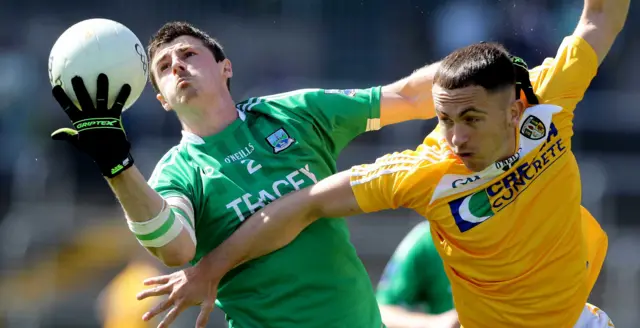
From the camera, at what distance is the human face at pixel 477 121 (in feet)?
10.8

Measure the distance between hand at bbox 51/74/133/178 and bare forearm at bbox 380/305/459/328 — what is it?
1.78 meters

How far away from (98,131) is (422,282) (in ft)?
8.50

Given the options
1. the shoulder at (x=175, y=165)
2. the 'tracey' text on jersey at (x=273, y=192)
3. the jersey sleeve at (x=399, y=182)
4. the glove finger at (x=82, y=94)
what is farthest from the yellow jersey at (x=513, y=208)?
the glove finger at (x=82, y=94)

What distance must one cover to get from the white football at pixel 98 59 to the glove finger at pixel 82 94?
3 cm

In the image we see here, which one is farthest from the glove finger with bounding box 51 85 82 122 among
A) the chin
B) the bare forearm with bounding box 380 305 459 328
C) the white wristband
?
the bare forearm with bounding box 380 305 459 328

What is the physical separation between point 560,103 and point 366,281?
123 centimetres

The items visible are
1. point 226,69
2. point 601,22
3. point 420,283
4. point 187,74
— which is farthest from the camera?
point 420,283

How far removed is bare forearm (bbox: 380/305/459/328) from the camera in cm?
422

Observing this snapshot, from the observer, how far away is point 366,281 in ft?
13.5

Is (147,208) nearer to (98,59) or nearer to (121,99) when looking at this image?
(121,99)

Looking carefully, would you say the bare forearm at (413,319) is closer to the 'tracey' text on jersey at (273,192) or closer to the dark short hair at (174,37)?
the 'tracey' text on jersey at (273,192)

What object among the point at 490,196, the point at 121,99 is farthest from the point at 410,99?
the point at 121,99

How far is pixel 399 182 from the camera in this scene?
3494 mm

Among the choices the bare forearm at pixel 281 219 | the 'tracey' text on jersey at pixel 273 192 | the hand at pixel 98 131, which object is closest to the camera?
the hand at pixel 98 131
